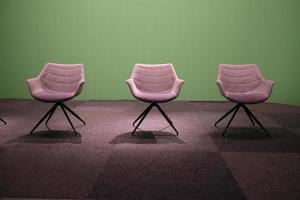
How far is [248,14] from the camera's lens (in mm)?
7156

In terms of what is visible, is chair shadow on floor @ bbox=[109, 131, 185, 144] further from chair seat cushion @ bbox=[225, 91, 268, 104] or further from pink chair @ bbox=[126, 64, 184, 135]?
chair seat cushion @ bbox=[225, 91, 268, 104]

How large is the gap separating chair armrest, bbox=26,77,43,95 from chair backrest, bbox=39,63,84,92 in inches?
5.2

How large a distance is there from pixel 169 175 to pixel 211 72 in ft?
14.4

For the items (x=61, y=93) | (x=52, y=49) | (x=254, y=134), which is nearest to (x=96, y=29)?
(x=52, y=49)

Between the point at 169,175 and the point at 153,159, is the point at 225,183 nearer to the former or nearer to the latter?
the point at 169,175

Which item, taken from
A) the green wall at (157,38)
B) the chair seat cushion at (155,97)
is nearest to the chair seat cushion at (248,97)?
the chair seat cushion at (155,97)

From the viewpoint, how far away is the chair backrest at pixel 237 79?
5273mm

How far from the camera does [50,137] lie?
182 inches

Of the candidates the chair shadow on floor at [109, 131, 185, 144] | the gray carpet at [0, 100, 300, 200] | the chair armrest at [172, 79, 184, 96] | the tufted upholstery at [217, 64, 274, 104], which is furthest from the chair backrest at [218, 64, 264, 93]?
the chair shadow on floor at [109, 131, 185, 144]

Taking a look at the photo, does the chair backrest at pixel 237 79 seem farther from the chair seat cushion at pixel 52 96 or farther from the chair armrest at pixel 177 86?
the chair seat cushion at pixel 52 96

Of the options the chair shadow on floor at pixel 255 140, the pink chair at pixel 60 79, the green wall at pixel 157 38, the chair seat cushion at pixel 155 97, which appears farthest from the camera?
the green wall at pixel 157 38

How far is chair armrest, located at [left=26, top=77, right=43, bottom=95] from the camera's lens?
15.9 feet

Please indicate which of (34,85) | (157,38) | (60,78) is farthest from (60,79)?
(157,38)

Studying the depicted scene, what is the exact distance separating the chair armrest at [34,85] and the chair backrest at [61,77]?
13 cm
